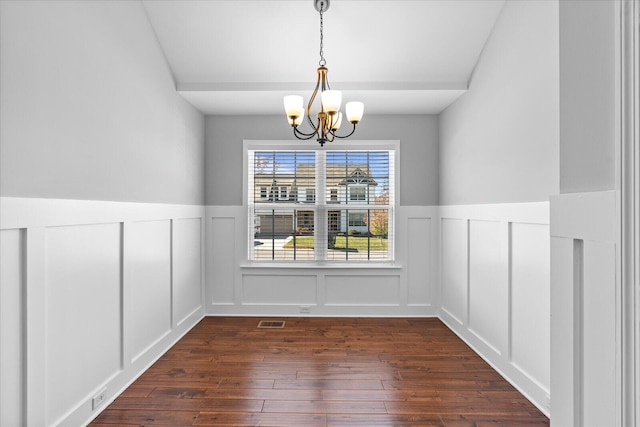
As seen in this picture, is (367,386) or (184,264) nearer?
(367,386)

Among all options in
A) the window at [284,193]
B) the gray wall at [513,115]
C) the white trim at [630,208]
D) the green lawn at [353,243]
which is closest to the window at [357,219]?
the green lawn at [353,243]

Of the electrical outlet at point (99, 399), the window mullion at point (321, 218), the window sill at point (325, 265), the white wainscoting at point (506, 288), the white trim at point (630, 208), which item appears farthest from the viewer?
the window mullion at point (321, 218)

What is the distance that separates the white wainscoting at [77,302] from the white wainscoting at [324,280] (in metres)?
1.04

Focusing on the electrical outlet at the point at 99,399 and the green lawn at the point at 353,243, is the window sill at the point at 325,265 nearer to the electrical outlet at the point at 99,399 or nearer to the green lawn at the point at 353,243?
the green lawn at the point at 353,243

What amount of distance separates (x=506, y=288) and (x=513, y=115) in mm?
1236

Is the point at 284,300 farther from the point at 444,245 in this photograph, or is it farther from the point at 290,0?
the point at 290,0

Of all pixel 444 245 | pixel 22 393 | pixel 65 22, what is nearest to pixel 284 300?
pixel 444 245

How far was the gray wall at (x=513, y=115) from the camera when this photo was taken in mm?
2289

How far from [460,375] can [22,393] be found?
2.66 metres

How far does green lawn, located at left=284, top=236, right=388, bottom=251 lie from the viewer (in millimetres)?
4473

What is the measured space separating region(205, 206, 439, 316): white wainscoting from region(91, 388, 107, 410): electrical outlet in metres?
2.04

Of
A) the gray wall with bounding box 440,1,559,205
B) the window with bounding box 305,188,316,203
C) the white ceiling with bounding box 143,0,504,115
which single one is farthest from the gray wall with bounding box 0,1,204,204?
the gray wall with bounding box 440,1,559,205

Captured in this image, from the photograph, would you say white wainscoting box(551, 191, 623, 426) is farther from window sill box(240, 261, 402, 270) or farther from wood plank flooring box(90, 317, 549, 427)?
window sill box(240, 261, 402, 270)

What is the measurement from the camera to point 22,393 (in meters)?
1.72
